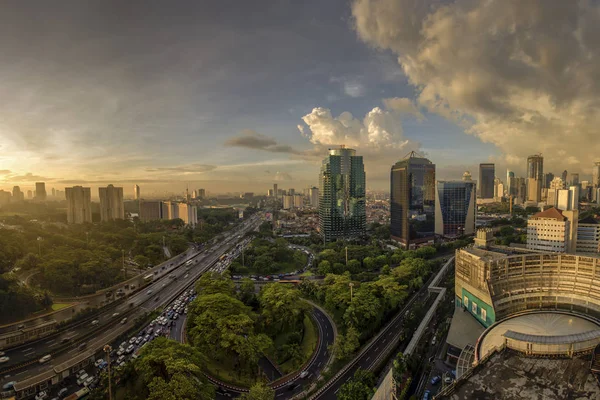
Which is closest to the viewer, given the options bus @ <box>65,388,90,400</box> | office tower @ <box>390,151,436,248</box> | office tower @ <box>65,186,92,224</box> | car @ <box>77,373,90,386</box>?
bus @ <box>65,388,90,400</box>

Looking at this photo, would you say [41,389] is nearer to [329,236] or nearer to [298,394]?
[298,394]

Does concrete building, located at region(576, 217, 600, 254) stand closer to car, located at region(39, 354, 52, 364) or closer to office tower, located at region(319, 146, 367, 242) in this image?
office tower, located at region(319, 146, 367, 242)

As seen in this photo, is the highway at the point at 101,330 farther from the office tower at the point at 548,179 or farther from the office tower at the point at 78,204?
the office tower at the point at 548,179

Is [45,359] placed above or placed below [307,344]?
above

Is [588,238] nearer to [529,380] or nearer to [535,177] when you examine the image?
[529,380]

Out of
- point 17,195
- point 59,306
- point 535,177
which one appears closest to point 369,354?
point 59,306

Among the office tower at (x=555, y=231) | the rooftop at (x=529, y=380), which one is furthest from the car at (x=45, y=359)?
the office tower at (x=555, y=231)

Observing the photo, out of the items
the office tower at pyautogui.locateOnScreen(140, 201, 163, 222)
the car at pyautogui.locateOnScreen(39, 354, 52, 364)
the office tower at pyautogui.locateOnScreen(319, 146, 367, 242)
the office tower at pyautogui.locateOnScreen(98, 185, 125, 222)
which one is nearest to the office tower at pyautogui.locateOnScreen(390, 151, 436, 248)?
the office tower at pyautogui.locateOnScreen(319, 146, 367, 242)
